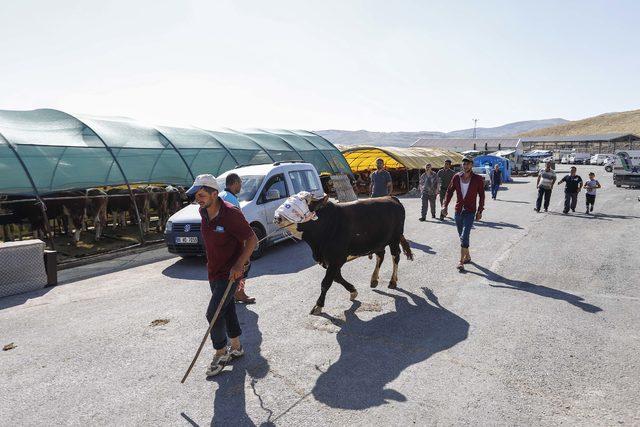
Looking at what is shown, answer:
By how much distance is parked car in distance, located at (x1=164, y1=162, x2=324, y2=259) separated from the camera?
934 cm

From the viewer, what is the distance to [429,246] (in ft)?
34.6

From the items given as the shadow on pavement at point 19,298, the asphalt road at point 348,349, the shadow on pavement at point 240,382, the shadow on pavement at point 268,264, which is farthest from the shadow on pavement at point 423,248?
the shadow on pavement at point 19,298

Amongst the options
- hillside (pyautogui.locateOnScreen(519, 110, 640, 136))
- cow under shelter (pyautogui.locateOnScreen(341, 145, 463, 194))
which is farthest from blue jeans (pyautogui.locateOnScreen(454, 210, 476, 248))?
hillside (pyautogui.locateOnScreen(519, 110, 640, 136))

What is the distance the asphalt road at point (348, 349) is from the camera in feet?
12.3

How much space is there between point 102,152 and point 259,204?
20.0ft

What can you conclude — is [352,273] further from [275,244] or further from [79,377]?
[79,377]

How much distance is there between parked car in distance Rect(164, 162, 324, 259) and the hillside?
520 feet

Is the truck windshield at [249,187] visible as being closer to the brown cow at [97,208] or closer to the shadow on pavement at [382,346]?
the shadow on pavement at [382,346]

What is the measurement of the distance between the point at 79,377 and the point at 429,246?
8140 mm

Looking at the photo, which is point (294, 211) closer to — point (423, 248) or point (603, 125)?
point (423, 248)

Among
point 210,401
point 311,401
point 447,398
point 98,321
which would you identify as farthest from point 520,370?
point 98,321

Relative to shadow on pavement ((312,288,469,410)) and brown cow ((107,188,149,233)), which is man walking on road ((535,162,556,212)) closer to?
shadow on pavement ((312,288,469,410))

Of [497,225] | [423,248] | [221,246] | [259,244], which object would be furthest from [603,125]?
[221,246]

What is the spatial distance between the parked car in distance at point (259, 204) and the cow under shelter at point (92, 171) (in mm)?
2620
